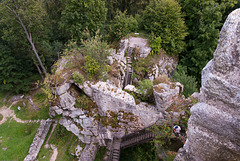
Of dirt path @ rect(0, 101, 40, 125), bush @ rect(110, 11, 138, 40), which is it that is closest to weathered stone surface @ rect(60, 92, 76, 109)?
bush @ rect(110, 11, 138, 40)

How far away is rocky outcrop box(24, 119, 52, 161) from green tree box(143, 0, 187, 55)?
49.4ft

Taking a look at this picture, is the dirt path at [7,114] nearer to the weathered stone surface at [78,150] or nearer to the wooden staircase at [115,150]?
the weathered stone surface at [78,150]

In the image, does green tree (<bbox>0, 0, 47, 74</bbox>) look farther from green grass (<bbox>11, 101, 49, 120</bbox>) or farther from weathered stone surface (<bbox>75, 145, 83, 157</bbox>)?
weathered stone surface (<bbox>75, 145, 83, 157</bbox>)

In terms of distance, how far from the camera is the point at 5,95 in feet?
61.0

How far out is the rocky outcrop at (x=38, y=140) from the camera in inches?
444

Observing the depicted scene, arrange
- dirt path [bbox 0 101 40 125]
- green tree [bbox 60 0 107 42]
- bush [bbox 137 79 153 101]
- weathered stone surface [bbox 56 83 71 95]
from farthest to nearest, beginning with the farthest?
dirt path [bbox 0 101 40 125] → green tree [bbox 60 0 107 42] → bush [bbox 137 79 153 101] → weathered stone surface [bbox 56 83 71 95]

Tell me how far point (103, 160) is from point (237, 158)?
8910 millimetres

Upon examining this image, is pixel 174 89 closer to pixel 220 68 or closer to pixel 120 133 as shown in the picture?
pixel 120 133

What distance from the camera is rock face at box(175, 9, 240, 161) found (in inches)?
127

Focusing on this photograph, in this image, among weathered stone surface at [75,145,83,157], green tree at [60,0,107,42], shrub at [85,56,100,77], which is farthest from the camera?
green tree at [60,0,107,42]

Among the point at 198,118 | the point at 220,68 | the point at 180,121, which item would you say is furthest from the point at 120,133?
the point at 220,68

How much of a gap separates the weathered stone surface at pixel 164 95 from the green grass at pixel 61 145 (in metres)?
7.11

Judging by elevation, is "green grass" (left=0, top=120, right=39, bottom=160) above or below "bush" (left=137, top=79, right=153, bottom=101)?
below

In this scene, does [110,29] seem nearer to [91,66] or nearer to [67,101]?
[91,66]
